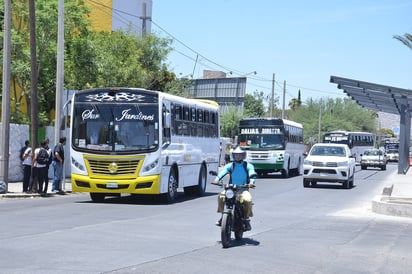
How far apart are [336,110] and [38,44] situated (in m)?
83.1

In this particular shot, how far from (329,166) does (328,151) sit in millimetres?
1402

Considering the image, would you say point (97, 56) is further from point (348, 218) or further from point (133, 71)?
point (348, 218)

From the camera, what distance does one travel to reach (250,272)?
977 centimetres

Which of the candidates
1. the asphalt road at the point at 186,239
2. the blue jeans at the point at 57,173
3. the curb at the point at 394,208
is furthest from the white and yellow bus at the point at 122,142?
the curb at the point at 394,208

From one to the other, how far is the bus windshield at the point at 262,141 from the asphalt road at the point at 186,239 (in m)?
17.4

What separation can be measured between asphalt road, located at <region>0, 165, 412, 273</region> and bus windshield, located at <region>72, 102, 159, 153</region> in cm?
172

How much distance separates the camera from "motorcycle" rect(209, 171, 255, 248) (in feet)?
39.5

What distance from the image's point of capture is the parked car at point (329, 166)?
3039cm

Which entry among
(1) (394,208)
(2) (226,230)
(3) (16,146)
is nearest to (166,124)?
(1) (394,208)

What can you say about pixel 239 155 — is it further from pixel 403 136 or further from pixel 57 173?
pixel 403 136

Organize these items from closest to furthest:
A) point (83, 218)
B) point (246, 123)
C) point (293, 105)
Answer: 1. point (83, 218)
2. point (246, 123)
3. point (293, 105)

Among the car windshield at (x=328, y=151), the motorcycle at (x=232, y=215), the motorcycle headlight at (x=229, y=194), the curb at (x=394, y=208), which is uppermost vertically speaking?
the car windshield at (x=328, y=151)

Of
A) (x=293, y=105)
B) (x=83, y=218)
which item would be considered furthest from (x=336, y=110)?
(x=83, y=218)

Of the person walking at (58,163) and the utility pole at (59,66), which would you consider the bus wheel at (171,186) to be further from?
the utility pole at (59,66)
